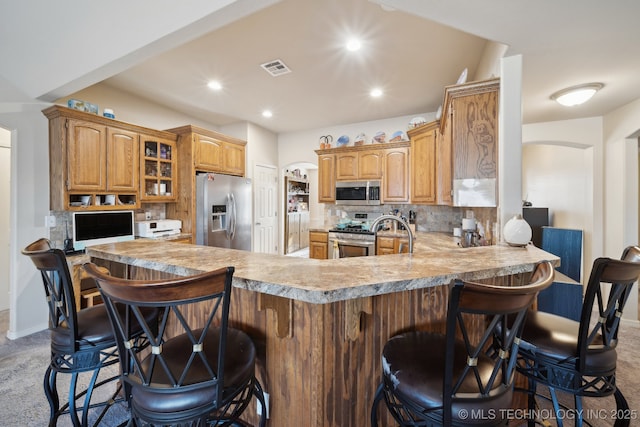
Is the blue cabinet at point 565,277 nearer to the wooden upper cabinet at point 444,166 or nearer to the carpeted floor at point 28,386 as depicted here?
the wooden upper cabinet at point 444,166

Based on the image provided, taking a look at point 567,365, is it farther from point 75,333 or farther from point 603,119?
point 603,119

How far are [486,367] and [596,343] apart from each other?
659 mm

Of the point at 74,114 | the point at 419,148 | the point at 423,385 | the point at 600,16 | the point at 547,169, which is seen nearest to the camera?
the point at 423,385

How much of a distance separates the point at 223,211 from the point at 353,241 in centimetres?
215

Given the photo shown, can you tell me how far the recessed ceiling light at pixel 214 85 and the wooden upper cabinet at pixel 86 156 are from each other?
1337 mm

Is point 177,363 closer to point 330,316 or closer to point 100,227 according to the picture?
point 330,316

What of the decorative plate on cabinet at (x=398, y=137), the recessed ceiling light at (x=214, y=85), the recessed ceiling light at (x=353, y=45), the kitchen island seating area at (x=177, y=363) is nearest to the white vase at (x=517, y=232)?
the kitchen island seating area at (x=177, y=363)

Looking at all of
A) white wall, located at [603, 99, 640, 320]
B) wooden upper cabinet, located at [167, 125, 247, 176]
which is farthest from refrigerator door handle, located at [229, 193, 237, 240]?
white wall, located at [603, 99, 640, 320]

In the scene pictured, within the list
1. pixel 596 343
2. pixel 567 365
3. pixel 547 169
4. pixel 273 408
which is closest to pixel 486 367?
pixel 567 365

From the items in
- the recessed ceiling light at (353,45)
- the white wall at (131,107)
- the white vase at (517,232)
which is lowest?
the white vase at (517,232)

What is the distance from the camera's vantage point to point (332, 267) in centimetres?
125

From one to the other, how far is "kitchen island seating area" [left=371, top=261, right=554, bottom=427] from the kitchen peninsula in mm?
226

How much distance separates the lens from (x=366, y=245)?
421cm

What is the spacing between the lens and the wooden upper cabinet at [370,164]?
464 centimetres
